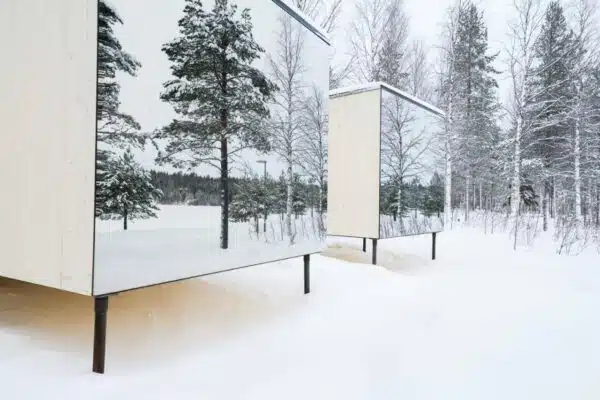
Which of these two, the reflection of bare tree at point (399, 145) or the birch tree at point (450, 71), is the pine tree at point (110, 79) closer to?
the reflection of bare tree at point (399, 145)

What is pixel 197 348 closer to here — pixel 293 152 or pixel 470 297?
pixel 293 152

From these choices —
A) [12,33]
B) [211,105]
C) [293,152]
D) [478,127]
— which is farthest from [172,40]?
[478,127]

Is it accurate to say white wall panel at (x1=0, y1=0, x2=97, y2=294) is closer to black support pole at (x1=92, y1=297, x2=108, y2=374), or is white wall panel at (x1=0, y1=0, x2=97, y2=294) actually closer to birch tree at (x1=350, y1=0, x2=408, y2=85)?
black support pole at (x1=92, y1=297, x2=108, y2=374)

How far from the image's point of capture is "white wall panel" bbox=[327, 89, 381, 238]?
5488 mm

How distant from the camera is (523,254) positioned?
7797mm

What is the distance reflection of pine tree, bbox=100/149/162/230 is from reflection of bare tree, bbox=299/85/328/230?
1865mm

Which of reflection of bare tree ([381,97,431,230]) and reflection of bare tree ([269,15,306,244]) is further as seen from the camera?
reflection of bare tree ([381,97,431,230])

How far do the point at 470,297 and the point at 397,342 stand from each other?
74.2 inches

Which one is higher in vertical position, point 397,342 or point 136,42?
point 136,42

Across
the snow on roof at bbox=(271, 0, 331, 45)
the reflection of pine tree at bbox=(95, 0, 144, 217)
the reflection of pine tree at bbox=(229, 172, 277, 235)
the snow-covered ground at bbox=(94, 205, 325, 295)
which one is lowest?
the snow-covered ground at bbox=(94, 205, 325, 295)

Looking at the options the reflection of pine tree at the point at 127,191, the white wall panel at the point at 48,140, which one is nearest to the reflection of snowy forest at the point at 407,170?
the reflection of pine tree at the point at 127,191

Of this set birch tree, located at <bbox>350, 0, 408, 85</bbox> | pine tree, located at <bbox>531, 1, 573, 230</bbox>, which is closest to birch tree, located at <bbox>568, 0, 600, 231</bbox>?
pine tree, located at <bbox>531, 1, 573, 230</bbox>

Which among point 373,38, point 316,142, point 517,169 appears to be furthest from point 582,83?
point 316,142

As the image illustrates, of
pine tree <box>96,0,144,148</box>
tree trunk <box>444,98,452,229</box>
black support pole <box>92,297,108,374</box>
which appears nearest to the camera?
pine tree <box>96,0,144,148</box>
